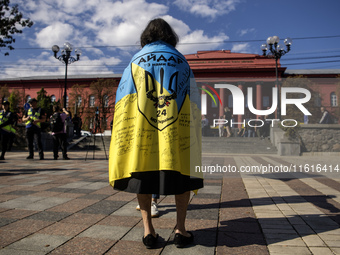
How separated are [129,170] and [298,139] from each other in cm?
1422

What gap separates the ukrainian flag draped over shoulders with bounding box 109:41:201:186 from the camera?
6.67 ft

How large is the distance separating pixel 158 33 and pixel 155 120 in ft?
2.65

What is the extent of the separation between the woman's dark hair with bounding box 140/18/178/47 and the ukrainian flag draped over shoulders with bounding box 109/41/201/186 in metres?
0.15

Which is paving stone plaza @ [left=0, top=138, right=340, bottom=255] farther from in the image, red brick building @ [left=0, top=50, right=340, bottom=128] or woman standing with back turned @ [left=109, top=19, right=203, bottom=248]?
red brick building @ [left=0, top=50, right=340, bottom=128]

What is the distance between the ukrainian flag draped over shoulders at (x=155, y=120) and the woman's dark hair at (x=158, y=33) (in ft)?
0.50

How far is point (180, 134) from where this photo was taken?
2.08 metres

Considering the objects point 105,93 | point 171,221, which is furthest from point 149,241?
point 105,93

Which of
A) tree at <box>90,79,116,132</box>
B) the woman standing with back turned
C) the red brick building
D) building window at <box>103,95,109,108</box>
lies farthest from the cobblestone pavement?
building window at <box>103,95,109,108</box>

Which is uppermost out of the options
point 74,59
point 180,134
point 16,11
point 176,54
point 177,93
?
point 16,11

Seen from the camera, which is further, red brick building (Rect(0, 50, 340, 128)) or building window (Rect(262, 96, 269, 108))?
Answer: building window (Rect(262, 96, 269, 108))

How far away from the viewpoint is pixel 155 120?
2.09 m

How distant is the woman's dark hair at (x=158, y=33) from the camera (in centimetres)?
235

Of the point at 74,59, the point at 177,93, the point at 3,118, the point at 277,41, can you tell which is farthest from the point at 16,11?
the point at 177,93

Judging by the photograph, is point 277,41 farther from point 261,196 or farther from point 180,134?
point 180,134
